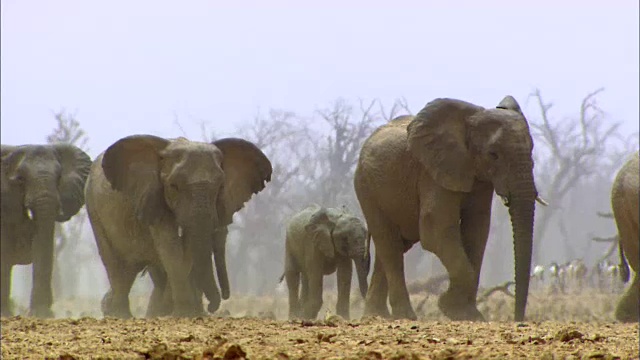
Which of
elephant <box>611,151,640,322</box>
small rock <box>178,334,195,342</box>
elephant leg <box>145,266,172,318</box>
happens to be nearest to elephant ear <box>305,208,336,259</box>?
elephant leg <box>145,266,172,318</box>

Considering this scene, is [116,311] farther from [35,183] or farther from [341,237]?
[341,237]

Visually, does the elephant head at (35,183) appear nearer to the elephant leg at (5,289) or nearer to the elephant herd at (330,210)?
the elephant herd at (330,210)

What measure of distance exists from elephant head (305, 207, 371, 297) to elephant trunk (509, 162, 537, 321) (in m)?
4.07

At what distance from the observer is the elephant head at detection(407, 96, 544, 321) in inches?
388

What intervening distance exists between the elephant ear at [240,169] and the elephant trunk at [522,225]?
13.1ft

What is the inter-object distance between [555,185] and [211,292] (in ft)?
88.5

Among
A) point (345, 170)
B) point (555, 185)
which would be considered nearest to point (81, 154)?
point (345, 170)

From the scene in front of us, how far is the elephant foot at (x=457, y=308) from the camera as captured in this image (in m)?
10.5

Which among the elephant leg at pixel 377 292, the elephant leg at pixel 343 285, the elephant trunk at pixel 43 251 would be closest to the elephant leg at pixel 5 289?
the elephant trunk at pixel 43 251

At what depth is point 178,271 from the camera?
11.4m

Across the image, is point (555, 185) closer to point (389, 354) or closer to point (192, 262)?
point (192, 262)

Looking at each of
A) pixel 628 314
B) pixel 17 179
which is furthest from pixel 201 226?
pixel 628 314

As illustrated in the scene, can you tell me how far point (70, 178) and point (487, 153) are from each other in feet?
24.3

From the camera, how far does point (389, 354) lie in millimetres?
4391
